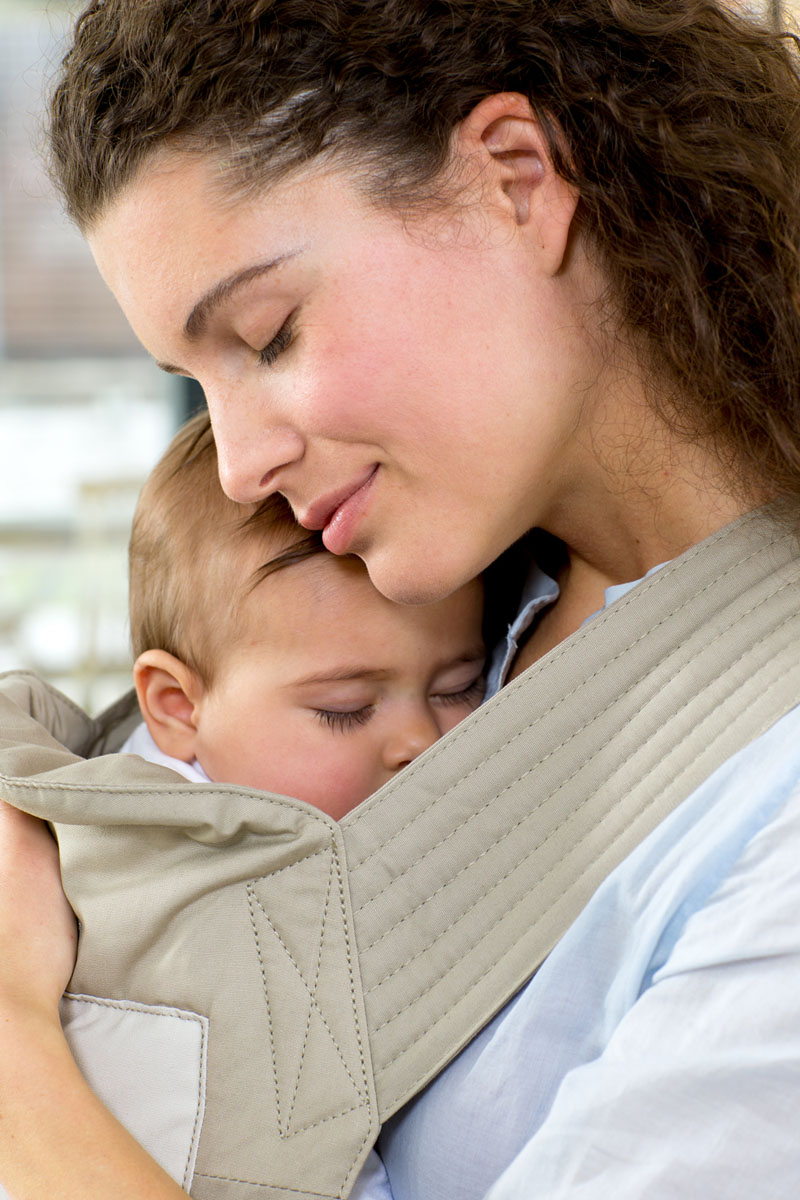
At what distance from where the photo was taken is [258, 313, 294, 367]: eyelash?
100 centimetres

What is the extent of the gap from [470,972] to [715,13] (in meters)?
0.92

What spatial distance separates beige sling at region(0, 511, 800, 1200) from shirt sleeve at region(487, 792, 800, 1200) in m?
0.14

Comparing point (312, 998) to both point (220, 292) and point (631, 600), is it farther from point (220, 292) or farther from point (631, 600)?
point (220, 292)

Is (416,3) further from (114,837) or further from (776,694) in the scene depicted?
(114,837)

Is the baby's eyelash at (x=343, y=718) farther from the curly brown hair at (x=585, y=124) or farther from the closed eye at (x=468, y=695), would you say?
the curly brown hair at (x=585, y=124)

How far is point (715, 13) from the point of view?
107 cm

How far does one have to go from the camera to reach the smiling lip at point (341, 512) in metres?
1.07

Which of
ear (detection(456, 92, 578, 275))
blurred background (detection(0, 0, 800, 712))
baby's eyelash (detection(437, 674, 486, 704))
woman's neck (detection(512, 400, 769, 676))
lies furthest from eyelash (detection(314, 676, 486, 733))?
blurred background (detection(0, 0, 800, 712))

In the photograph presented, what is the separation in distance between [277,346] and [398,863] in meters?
0.48

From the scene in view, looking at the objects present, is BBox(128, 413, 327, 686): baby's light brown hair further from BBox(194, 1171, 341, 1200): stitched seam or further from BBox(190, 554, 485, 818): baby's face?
BBox(194, 1171, 341, 1200): stitched seam

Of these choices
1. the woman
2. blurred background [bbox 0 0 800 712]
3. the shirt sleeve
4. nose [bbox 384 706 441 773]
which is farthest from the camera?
blurred background [bbox 0 0 800 712]

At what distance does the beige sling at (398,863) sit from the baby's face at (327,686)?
30cm

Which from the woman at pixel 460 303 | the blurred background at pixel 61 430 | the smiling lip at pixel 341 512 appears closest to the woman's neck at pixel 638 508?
the woman at pixel 460 303

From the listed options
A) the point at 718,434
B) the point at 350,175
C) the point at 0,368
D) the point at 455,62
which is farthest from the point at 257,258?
the point at 0,368
